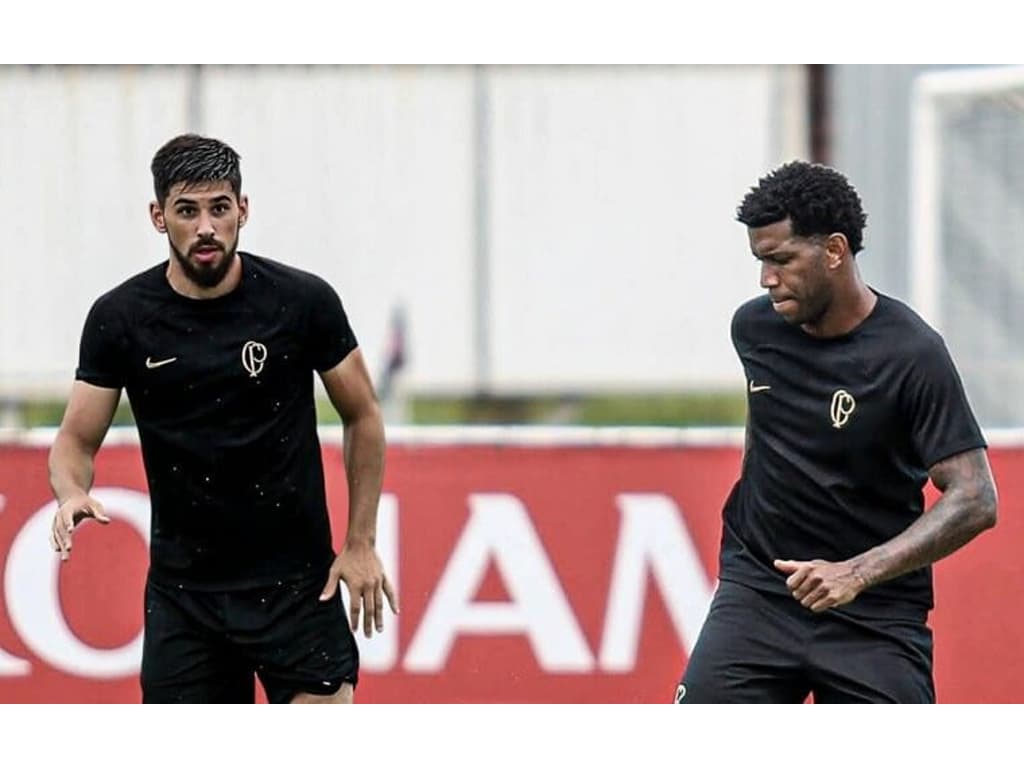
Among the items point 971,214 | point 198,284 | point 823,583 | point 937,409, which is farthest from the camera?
point 971,214

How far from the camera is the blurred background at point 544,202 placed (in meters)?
10.6

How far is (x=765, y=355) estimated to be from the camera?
5438 mm

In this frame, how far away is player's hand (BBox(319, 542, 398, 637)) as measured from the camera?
5.68 m

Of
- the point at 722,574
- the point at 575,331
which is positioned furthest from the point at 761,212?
the point at 575,331

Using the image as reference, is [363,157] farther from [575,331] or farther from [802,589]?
[802,589]

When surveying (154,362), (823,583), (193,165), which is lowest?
(823,583)

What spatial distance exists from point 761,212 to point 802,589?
1041 millimetres

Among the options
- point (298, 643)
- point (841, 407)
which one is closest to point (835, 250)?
point (841, 407)

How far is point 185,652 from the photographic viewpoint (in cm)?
568

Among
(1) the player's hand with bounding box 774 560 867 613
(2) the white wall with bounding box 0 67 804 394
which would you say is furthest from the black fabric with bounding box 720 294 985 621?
(2) the white wall with bounding box 0 67 804 394

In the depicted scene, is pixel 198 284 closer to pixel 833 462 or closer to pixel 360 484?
pixel 360 484

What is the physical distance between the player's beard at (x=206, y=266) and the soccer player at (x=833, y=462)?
142 centimetres

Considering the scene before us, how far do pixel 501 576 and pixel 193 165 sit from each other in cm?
320

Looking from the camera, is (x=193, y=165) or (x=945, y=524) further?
(x=193, y=165)
